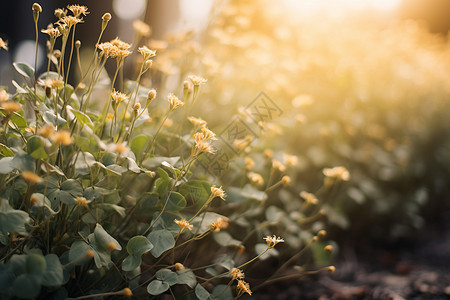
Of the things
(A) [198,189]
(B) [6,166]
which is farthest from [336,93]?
(B) [6,166]

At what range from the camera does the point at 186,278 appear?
3.35ft

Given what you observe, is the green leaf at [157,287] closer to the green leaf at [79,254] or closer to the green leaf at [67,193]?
the green leaf at [79,254]

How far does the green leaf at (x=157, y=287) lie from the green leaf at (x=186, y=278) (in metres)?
0.04

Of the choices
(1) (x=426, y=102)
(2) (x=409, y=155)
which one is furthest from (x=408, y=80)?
(2) (x=409, y=155)

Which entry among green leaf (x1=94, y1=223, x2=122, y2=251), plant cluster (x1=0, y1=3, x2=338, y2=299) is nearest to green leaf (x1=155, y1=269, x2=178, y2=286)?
plant cluster (x1=0, y1=3, x2=338, y2=299)

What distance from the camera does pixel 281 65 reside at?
7.98 ft

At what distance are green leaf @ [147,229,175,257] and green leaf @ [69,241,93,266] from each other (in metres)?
0.15

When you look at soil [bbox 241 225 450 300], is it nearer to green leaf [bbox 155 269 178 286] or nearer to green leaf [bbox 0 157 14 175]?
green leaf [bbox 155 269 178 286]

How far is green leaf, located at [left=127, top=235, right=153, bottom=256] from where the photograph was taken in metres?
0.97

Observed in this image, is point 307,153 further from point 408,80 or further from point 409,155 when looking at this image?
point 408,80

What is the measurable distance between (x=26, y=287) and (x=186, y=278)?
38 centimetres

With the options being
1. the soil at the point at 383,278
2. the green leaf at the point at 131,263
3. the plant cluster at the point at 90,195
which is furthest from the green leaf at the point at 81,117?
the soil at the point at 383,278

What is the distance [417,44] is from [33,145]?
3.76 meters

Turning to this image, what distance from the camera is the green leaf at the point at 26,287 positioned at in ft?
2.60
